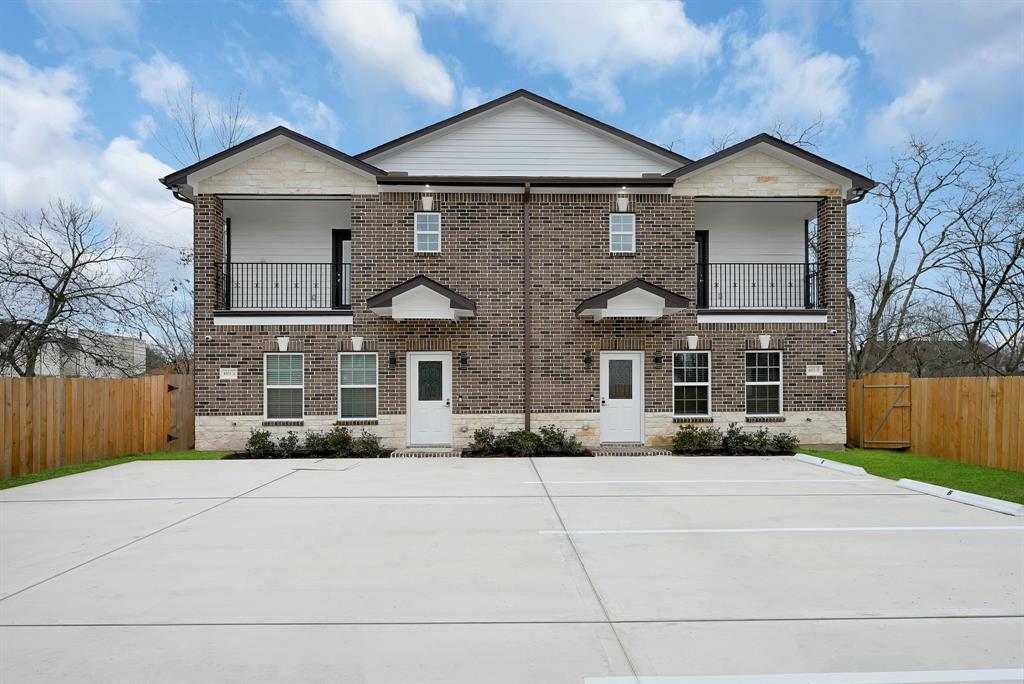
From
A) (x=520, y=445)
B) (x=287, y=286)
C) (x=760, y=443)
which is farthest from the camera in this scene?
(x=287, y=286)

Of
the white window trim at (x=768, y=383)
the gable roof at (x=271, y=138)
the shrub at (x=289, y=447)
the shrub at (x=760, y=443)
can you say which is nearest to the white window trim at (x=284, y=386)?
the shrub at (x=289, y=447)

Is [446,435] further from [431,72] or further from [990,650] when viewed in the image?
[431,72]

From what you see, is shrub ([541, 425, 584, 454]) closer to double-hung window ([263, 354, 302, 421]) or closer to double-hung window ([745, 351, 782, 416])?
double-hung window ([745, 351, 782, 416])

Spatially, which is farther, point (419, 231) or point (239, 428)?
point (419, 231)

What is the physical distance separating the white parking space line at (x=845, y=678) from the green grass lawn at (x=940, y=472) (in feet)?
20.9

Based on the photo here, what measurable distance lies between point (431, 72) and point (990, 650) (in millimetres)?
25202

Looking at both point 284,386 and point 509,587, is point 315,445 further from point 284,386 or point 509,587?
point 509,587

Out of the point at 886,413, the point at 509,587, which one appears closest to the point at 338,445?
the point at 509,587

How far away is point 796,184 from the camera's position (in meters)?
15.1

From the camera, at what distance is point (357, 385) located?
1446cm

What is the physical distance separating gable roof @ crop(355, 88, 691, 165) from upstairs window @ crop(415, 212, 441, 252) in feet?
10.2

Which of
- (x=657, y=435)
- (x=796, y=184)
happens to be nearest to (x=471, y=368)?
(x=657, y=435)

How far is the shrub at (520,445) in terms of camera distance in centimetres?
1346

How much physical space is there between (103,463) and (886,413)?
1823 centimetres
